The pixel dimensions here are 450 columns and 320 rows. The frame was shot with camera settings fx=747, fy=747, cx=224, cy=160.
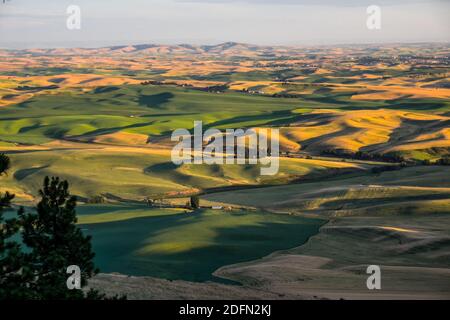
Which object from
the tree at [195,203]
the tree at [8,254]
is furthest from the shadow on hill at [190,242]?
the tree at [8,254]

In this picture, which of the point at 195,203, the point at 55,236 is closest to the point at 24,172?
the point at 195,203

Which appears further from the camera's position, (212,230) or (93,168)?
(93,168)

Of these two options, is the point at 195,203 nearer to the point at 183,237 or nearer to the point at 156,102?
the point at 183,237

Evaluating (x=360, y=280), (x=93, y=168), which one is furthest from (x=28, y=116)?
(x=360, y=280)

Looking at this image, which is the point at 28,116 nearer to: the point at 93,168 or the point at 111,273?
the point at 93,168

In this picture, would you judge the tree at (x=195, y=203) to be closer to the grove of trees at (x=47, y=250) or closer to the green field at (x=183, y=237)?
the green field at (x=183, y=237)

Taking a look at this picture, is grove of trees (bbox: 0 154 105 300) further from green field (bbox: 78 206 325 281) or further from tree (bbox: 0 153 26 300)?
green field (bbox: 78 206 325 281)

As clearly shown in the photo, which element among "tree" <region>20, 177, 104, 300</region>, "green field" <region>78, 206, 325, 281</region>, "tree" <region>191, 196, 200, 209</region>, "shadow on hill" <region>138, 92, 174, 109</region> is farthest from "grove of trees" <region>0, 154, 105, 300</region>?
"shadow on hill" <region>138, 92, 174, 109</region>

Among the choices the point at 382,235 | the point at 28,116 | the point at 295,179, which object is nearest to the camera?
the point at 382,235

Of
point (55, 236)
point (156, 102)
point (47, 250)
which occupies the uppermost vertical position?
point (55, 236)
